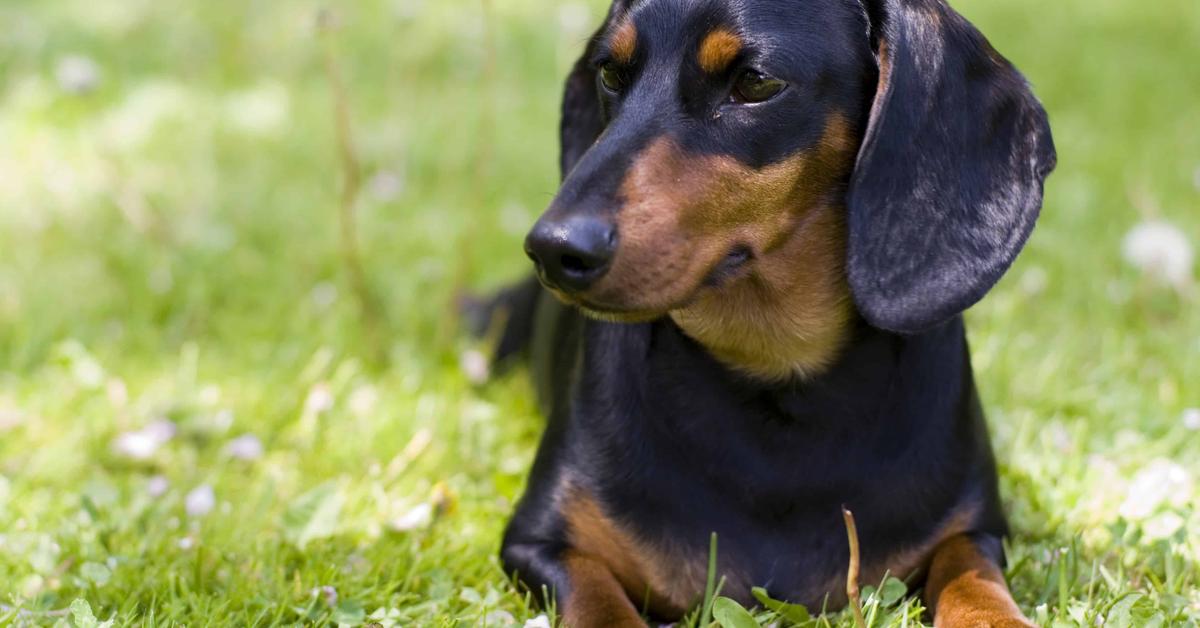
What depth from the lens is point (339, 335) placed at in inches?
163

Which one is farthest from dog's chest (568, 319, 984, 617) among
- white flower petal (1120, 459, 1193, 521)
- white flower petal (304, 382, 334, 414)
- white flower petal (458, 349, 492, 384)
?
white flower petal (458, 349, 492, 384)

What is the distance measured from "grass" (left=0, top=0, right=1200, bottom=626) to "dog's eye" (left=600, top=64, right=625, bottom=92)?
3.34ft

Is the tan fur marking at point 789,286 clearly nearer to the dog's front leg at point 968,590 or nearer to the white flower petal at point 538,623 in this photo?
the dog's front leg at point 968,590

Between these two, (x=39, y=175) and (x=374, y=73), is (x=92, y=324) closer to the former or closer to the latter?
(x=39, y=175)

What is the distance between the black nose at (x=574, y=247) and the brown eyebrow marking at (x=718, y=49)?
438mm

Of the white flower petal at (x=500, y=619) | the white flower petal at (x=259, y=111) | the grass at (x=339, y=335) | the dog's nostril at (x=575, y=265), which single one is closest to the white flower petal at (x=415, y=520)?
the grass at (x=339, y=335)

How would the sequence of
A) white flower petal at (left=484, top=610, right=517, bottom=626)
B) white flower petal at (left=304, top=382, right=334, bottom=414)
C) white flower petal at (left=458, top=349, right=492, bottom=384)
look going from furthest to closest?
white flower petal at (left=458, top=349, right=492, bottom=384), white flower petal at (left=304, top=382, right=334, bottom=414), white flower petal at (left=484, top=610, right=517, bottom=626)

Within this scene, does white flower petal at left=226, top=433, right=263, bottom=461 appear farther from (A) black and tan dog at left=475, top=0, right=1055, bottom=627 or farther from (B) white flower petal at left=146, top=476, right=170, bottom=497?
(A) black and tan dog at left=475, top=0, right=1055, bottom=627

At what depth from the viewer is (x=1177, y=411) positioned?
11.9 feet

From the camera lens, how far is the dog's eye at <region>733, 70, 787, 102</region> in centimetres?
234

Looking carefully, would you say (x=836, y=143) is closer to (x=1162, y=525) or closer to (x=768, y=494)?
(x=768, y=494)

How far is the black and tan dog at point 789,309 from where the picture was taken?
234cm

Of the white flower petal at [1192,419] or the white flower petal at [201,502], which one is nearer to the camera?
the white flower petal at [201,502]

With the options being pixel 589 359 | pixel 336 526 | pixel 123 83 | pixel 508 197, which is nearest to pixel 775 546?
pixel 589 359
